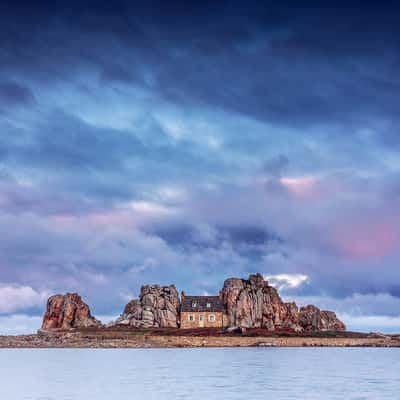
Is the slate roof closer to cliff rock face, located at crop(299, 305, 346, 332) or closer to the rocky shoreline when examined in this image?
the rocky shoreline

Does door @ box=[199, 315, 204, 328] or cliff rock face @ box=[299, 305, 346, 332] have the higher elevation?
cliff rock face @ box=[299, 305, 346, 332]

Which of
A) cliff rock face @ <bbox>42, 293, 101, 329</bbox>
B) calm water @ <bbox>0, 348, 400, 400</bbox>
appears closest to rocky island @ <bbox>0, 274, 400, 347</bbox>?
cliff rock face @ <bbox>42, 293, 101, 329</bbox>

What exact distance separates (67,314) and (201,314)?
83.9 feet

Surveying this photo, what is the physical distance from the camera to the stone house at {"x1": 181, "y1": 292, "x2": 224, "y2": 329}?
11750 cm

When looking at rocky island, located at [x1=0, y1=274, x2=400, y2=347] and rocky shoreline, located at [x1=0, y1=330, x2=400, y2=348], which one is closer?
rocky shoreline, located at [x1=0, y1=330, x2=400, y2=348]

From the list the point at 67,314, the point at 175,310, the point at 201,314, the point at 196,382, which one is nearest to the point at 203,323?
the point at 201,314

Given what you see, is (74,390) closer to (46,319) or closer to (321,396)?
(321,396)

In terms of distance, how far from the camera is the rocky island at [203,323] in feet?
339

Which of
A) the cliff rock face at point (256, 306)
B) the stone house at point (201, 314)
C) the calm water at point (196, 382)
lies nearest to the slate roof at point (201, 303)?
the stone house at point (201, 314)

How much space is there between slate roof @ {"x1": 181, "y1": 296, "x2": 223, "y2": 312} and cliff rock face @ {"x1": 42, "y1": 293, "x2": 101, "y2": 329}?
1715 cm

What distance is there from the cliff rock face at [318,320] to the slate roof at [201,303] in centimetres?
2003

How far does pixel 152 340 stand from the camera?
3962 inches

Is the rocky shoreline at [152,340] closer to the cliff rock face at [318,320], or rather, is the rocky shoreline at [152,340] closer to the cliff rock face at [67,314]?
the cliff rock face at [67,314]

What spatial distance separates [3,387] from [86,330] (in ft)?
245
